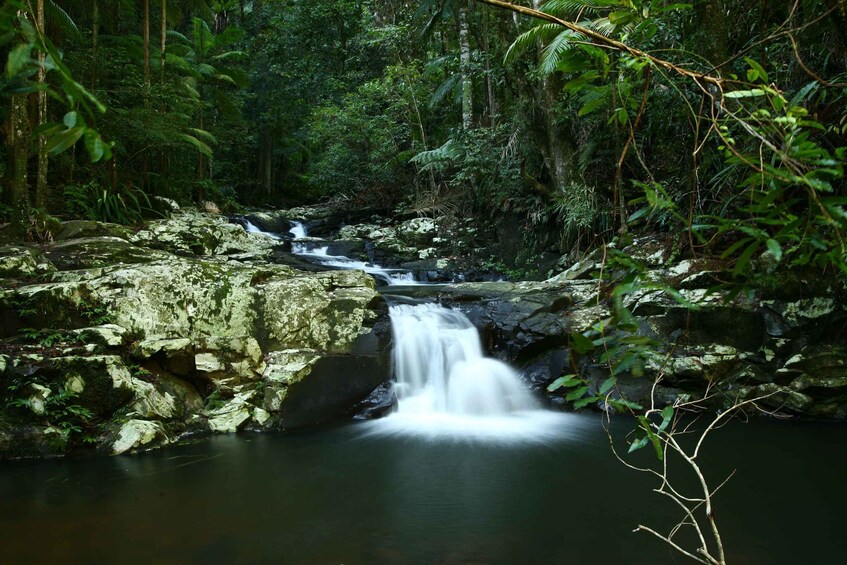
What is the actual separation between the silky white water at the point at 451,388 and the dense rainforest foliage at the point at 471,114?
8.70 ft

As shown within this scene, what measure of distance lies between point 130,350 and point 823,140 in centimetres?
764

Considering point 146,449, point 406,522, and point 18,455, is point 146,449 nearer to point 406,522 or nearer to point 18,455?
point 18,455

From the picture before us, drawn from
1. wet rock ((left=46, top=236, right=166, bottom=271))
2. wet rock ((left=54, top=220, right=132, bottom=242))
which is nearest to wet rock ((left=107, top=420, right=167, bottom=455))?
wet rock ((left=46, top=236, right=166, bottom=271))

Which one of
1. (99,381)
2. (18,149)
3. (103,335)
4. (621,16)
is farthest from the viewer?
(18,149)

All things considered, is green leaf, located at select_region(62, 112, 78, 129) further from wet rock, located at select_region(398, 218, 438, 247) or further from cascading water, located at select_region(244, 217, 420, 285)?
wet rock, located at select_region(398, 218, 438, 247)

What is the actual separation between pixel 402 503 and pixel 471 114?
Answer: 1053 centimetres

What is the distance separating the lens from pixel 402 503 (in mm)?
4102

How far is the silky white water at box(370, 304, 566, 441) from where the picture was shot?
6.04 m

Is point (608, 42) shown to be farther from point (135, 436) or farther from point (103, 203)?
point (103, 203)

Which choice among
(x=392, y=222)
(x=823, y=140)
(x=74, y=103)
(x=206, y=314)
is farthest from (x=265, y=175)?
(x=74, y=103)

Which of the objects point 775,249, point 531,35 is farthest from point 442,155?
point 775,249

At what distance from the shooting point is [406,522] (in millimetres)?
3773

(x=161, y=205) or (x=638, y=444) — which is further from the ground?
(x=161, y=205)

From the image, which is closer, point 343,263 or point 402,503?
point 402,503
